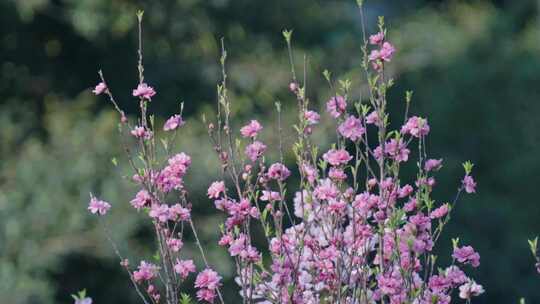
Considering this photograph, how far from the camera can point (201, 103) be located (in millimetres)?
9328

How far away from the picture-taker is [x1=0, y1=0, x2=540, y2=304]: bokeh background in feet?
26.4

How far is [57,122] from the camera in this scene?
8.62m

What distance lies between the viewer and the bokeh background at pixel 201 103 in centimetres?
804

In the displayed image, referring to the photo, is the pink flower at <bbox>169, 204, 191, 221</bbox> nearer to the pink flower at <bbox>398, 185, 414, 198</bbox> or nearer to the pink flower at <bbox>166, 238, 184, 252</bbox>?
the pink flower at <bbox>166, 238, 184, 252</bbox>

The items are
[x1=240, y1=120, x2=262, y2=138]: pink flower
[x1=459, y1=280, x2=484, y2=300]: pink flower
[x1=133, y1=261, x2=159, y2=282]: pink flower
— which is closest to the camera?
[x1=459, y1=280, x2=484, y2=300]: pink flower

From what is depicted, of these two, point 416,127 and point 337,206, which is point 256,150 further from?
point 416,127

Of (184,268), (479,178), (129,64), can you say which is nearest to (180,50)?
(129,64)

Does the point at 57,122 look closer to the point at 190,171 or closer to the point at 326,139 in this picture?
the point at 190,171

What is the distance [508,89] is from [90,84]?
4974 mm

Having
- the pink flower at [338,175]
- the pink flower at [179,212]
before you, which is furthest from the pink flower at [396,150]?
the pink flower at [179,212]

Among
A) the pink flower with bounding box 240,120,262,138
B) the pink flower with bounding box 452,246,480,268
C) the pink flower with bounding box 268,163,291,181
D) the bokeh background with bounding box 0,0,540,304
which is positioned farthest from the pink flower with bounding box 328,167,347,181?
the bokeh background with bounding box 0,0,540,304

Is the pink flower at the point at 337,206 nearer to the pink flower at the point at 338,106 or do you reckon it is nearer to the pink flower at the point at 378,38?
the pink flower at the point at 338,106

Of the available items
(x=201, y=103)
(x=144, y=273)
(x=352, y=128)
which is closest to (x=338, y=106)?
(x=352, y=128)

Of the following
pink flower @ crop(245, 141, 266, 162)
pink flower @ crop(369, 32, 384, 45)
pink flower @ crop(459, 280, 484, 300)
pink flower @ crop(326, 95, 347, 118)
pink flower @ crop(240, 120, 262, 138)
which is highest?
pink flower @ crop(369, 32, 384, 45)
